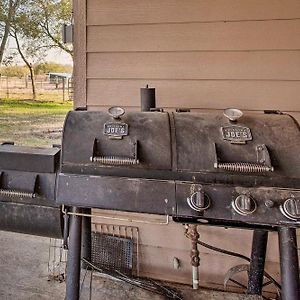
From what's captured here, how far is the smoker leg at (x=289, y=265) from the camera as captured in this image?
40.4 inches

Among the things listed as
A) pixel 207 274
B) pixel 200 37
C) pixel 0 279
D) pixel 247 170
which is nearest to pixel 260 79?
pixel 200 37

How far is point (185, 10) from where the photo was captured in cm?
170

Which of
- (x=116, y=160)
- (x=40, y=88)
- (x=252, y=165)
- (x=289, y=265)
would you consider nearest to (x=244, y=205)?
(x=252, y=165)

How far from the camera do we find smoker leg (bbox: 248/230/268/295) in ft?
5.10

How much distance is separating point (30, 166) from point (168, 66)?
0.95m

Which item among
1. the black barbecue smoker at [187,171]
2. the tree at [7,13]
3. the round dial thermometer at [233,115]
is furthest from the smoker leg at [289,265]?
the tree at [7,13]

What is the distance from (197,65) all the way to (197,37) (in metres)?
0.15

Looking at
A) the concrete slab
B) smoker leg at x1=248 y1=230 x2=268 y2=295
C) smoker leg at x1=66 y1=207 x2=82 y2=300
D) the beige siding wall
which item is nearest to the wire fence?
the beige siding wall

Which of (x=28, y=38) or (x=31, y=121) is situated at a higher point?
(x=28, y=38)

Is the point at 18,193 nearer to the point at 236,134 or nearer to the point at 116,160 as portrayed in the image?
the point at 116,160

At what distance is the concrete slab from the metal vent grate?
31cm

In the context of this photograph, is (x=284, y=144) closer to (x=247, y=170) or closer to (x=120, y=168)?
(x=247, y=170)

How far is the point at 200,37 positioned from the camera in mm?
1708

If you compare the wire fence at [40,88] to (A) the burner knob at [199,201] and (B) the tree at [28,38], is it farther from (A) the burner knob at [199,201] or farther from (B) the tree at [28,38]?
(A) the burner knob at [199,201]
